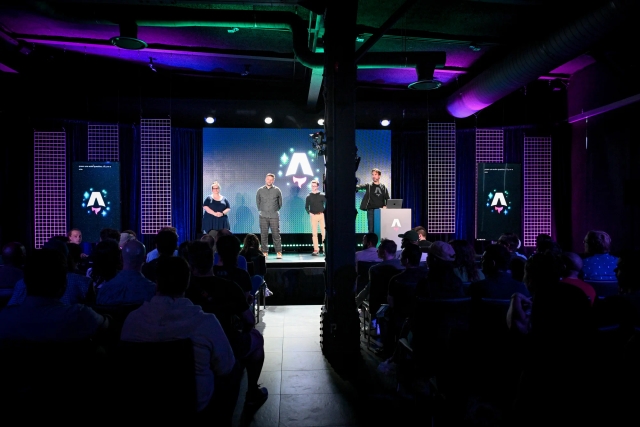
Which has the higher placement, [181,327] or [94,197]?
[94,197]

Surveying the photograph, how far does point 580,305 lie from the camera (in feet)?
6.99

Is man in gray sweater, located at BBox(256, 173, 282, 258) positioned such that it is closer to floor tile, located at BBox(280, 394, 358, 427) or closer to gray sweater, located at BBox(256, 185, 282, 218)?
gray sweater, located at BBox(256, 185, 282, 218)

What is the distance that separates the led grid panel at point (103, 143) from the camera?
961 centimetres

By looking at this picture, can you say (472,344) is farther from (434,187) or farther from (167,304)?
(434,187)

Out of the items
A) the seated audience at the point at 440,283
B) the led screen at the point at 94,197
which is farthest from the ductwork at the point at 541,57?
the led screen at the point at 94,197

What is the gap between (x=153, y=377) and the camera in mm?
1913

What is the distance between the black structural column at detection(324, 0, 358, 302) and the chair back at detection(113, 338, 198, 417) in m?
2.62

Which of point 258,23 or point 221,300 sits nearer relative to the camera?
point 221,300

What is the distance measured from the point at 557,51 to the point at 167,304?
5.74 metres

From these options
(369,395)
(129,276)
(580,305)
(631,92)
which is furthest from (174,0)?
(631,92)

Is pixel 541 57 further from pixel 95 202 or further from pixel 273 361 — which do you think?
pixel 95 202

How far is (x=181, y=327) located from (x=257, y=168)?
867 cm

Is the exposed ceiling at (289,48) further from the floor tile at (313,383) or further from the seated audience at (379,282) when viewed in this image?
the floor tile at (313,383)

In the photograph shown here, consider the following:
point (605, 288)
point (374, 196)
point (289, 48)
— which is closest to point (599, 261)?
point (605, 288)
